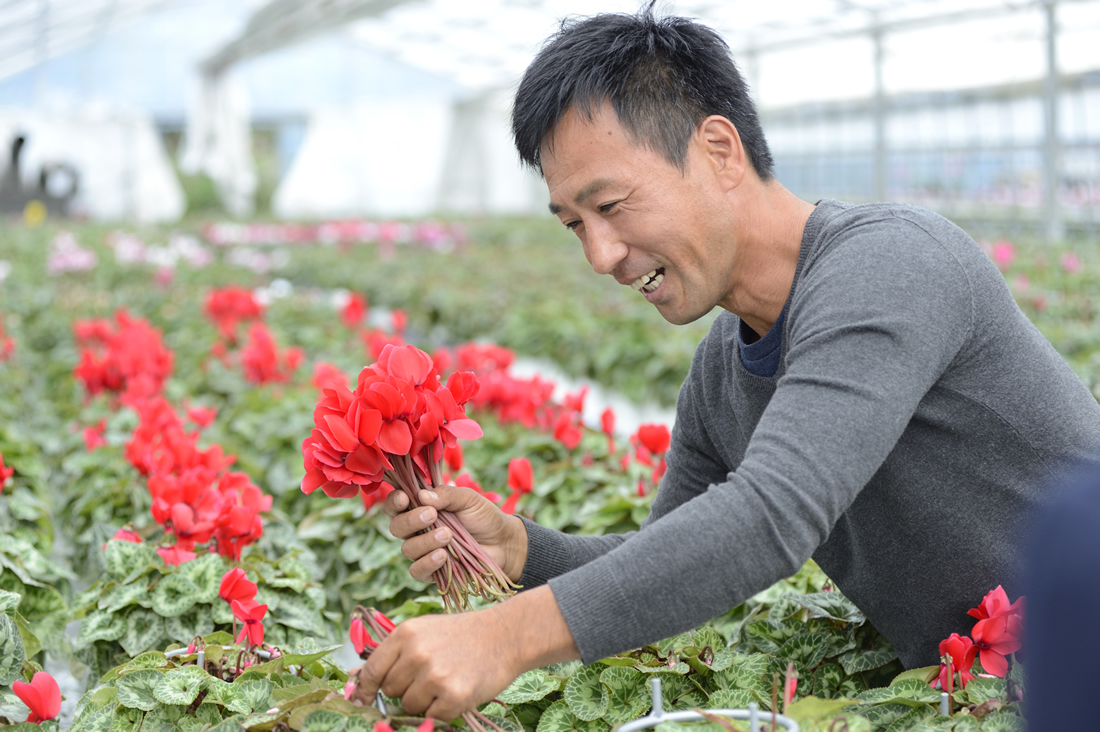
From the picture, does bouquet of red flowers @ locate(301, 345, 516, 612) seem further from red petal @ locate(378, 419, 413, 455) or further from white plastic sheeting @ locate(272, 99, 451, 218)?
white plastic sheeting @ locate(272, 99, 451, 218)

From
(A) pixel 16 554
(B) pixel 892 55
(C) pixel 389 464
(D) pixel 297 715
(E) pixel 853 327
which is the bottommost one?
(B) pixel 892 55

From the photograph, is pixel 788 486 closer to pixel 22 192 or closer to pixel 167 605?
pixel 167 605

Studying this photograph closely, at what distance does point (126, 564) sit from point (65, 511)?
1349 millimetres

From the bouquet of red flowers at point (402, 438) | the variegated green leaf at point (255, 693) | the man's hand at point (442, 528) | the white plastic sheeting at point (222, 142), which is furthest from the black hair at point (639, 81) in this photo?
the white plastic sheeting at point (222, 142)

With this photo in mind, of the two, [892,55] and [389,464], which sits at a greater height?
[389,464]

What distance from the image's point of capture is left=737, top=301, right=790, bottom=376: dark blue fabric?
1380mm

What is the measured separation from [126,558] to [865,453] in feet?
4.88

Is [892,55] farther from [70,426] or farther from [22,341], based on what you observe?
[70,426]

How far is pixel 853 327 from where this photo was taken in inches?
42.4

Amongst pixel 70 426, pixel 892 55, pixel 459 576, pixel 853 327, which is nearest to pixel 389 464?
pixel 459 576

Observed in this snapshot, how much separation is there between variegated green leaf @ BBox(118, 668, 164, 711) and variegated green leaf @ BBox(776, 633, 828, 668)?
0.88 m

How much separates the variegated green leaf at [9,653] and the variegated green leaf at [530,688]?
0.68m

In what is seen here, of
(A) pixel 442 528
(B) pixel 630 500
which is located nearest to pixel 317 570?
(B) pixel 630 500

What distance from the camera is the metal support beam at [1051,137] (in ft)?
37.9
